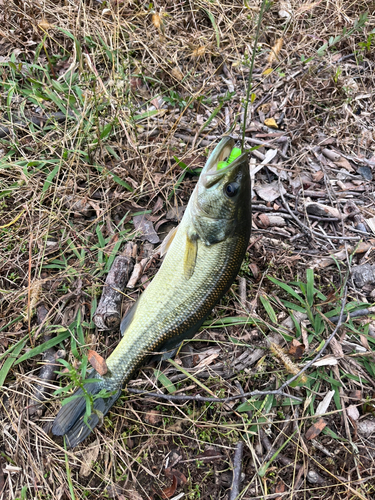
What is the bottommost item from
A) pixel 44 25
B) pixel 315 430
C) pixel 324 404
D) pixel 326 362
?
pixel 315 430

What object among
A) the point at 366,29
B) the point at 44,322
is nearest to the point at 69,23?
the point at 44,322

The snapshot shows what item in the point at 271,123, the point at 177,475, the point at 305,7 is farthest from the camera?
the point at 305,7

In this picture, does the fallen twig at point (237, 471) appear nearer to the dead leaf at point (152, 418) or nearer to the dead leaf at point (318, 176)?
the dead leaf at point (152, 418)

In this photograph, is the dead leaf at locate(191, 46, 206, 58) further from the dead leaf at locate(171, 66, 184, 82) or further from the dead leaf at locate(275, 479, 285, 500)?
the dead leaf at locate(275, 479, 285, 500)

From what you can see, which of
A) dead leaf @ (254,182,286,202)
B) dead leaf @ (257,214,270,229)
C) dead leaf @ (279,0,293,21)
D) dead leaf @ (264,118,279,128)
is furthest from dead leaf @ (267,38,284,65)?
dead leaf @ (257,214,270,229)

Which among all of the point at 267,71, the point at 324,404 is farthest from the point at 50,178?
the point at 324,404

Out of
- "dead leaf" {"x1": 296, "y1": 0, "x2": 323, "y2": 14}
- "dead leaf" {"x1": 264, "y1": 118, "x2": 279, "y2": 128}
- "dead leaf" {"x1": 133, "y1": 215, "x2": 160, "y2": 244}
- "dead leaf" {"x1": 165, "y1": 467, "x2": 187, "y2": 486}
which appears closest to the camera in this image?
"dead leaf" {"x1": 165, "y1": 467, "x2": 187, "y2": 486}

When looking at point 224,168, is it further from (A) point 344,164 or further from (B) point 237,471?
(B) point 237,471
